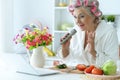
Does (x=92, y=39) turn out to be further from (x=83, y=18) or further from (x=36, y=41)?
(x=36, y=41)

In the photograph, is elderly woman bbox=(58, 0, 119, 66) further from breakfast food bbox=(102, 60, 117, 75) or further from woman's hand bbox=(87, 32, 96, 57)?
breakfast food bbox=(102, 60, 117, 75)

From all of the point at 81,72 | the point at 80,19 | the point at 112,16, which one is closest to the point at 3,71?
the point at 81,72

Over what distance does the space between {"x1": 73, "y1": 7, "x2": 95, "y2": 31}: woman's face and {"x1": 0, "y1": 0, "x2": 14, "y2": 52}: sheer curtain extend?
6.71ft

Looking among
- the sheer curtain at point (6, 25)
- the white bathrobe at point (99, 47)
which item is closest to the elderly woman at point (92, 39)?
the white bathrobe at point (99, 47)

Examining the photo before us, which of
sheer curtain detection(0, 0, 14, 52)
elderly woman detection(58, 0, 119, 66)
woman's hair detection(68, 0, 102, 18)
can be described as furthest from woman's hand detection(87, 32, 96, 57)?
sheer curtain detection(0, 0, 14, 52)

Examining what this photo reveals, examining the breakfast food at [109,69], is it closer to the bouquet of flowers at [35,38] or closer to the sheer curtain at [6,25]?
the bouquet of flowers at [35,38]

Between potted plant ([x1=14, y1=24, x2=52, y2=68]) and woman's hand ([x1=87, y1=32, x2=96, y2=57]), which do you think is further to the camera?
woman's hand ([x1=87, y1=32, x2=96, y2=57])

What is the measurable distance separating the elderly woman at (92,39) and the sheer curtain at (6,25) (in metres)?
1.85

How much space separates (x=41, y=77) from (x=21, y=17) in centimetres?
251

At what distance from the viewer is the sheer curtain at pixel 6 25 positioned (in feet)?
14.4

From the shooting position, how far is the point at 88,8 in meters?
2.60

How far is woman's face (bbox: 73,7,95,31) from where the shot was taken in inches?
100

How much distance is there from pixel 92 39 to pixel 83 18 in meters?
0.21

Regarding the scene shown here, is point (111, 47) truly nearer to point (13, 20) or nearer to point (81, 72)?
point (81, 72)
